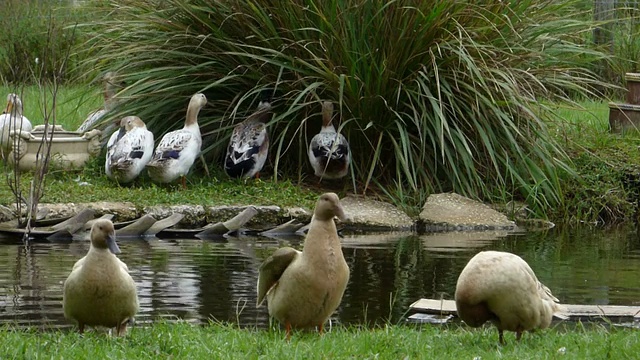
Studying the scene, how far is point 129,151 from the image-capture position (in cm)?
1291

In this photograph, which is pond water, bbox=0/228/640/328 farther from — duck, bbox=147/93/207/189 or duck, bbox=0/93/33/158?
duck, bbox=0/93/33/158

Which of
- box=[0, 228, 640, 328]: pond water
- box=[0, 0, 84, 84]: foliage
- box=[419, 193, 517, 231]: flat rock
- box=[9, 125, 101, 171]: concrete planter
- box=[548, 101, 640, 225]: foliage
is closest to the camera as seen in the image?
→ box=[0, 228, 640, 328]: pond water

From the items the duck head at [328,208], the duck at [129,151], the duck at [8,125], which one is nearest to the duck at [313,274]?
the duck head at [328,208]

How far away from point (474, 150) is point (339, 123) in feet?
5.16

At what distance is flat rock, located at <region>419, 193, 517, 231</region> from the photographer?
1293cm

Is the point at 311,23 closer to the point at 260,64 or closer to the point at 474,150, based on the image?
the point at 260,64

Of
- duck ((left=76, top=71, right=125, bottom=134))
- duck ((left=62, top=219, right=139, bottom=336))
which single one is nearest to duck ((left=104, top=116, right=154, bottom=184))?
duck ((left=76, top=71, right=125, bottom=134))

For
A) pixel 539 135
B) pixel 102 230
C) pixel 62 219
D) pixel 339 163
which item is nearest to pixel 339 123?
pixel 339 163

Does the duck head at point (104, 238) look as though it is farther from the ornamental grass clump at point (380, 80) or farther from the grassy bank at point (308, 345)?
the ornamental grass clump at point (380, 80)

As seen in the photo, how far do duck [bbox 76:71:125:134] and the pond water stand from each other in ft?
10.5

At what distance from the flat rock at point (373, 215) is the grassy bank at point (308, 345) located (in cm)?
584

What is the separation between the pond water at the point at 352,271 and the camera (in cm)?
838

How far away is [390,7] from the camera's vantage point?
1334cm

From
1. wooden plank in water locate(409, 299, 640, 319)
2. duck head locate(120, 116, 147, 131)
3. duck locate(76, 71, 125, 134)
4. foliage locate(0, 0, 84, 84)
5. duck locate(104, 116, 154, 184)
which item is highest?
foliage locate(0, 0, 84, 84)
